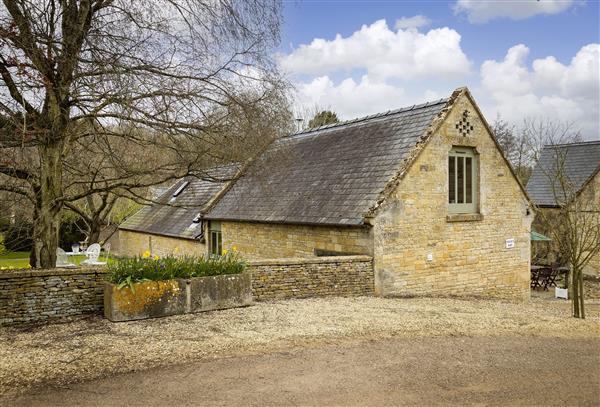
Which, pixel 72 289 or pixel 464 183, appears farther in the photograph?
pixel 464 183

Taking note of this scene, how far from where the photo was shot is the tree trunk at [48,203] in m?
8.98

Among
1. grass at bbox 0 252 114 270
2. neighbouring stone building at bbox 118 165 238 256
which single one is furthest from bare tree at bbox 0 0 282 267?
grass at bbox 0 252 114 270

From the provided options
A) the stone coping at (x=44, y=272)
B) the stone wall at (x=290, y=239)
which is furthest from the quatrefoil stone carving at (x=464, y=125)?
the stone coping at (x=44, y=272)

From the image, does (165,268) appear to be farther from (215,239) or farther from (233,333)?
(215,239)

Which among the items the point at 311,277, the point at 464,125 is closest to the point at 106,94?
the point at 311,277

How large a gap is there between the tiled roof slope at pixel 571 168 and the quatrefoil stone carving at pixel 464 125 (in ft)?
42.4

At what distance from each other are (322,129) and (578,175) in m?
15.5

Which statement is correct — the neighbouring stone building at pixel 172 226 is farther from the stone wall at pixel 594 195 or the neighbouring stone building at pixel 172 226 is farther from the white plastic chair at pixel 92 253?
the stone wall at pixel 594 195

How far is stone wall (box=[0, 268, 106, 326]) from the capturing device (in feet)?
29.8

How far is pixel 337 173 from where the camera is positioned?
16.6 m

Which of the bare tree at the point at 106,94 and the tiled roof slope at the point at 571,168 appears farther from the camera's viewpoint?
the tiled roof slope at the point at 571,168

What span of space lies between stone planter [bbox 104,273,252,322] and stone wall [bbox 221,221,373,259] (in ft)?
13.5

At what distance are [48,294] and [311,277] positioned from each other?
5814 millimetres

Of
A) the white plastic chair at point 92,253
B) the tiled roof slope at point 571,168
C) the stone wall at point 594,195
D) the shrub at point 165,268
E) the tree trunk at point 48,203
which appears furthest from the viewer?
the tiled roof slope at point 571,168
